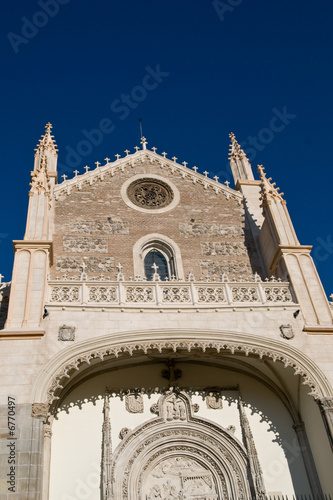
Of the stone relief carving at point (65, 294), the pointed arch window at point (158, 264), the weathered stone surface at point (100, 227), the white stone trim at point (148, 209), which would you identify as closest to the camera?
the stone relief carving at point (65, 294)

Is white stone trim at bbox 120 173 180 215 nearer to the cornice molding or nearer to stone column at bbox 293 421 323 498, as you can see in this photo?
the cornice molding

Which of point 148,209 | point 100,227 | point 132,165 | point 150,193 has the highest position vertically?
point 132,165

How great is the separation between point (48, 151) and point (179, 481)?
48.6ft

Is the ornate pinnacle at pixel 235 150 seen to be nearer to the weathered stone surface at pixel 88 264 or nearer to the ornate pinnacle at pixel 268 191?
the ornate pinnacle at pixel 268 191

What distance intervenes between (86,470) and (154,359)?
3.65 m

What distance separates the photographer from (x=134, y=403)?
14.0 metres

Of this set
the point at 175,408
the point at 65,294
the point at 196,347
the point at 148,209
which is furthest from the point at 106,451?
the point at 148,209

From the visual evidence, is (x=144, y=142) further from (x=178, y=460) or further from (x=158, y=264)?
(x=178, y=460)

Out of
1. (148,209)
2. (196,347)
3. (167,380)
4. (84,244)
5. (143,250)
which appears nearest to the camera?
(196,347)

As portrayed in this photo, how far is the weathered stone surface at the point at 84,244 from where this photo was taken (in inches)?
688

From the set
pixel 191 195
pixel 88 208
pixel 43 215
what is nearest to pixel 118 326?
pixel 43 215

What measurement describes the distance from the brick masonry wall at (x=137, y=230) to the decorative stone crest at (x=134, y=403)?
4.50 metres

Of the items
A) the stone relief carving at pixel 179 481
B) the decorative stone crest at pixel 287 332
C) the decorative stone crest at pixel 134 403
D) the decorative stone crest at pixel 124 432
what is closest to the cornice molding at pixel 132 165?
the decorative stone crest at pixel 287 332

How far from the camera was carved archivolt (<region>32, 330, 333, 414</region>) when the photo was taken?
1233 centimetres
